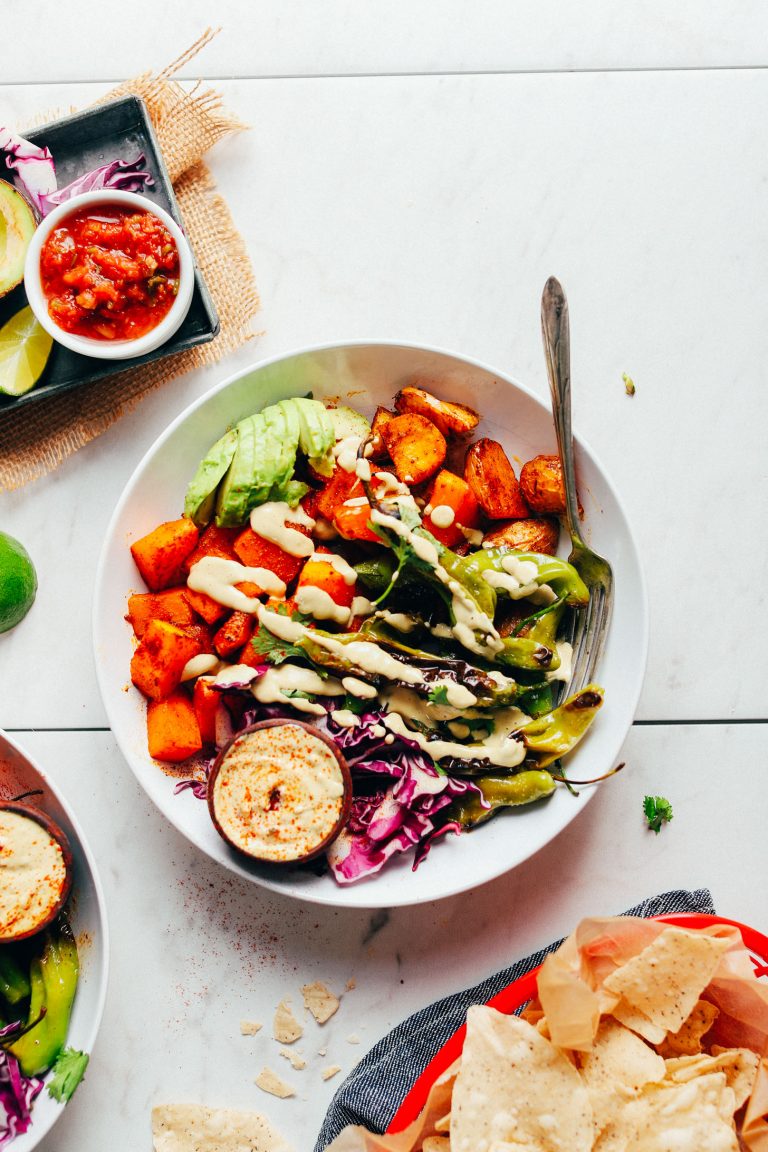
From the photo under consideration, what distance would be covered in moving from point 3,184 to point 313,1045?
6.18 ft

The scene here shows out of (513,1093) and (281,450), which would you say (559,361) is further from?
(513,1093)

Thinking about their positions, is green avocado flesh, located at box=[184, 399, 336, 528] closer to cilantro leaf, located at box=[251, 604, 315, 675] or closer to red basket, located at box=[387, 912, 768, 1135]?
cilantro leaf, located at box=[251, 604, 315, 675]

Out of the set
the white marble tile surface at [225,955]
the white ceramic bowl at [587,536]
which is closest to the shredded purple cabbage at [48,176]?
the white ceramic bowl at [587,536]

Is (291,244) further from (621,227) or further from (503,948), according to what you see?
(503,948)

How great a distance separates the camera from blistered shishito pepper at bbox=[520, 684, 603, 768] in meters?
1.99

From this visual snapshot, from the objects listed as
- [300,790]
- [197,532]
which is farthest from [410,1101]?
[197,532]

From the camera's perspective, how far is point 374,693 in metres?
1.97

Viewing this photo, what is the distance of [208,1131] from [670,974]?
40.5 inches

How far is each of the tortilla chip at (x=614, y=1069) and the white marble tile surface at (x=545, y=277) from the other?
2.19 ft

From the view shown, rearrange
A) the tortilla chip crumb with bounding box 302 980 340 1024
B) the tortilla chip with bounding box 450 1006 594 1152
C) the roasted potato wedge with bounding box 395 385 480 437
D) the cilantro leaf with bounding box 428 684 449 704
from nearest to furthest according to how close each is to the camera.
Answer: the tortilla chip with bounding box 450 1006 594 1152 < the cilantro leaf with bounding box 428 684 449 704 < the roasted potato wedge with bounding box 395 385 480 437 < the tortilla chip crumb with bounding box 302 980 340 1024

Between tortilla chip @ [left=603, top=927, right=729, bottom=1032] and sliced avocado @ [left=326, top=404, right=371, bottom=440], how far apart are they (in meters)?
1.11

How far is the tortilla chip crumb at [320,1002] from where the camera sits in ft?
7.15

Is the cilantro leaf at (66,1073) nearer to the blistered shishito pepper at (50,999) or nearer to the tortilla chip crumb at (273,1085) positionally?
the blistered shishito pepper at (50,999)

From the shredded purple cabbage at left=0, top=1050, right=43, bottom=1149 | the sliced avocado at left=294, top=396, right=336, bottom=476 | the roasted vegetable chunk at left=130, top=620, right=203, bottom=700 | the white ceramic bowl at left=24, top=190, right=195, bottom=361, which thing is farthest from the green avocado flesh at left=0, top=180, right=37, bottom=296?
the shredded purple cabbage at left=0, top=1050, right=43, bottom=1149
